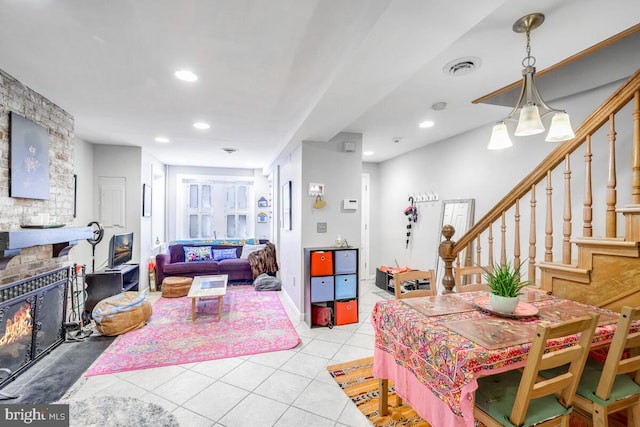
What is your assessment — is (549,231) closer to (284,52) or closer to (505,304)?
(505,304)

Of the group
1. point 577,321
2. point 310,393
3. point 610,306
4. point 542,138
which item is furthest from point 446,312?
point 542,138

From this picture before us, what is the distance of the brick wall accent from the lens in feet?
7.63

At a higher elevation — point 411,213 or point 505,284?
point 411,213

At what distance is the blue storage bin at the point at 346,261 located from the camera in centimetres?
358

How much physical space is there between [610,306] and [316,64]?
243 centimetres

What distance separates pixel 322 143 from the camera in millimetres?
3748

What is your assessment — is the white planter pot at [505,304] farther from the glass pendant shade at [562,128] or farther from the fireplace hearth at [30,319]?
the fireplace hearth at [30,319]

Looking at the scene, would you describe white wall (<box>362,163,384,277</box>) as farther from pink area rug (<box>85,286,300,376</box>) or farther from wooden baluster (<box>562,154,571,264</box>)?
wooden baluster (<box>562,154,571,264</box>)

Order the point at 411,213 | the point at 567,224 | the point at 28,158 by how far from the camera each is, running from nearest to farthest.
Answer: the point at 567,224, the point at 28,158, the point at 411,213

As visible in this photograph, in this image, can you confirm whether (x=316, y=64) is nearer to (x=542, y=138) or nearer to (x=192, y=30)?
(x=192, y=30)

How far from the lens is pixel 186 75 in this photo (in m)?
2.28

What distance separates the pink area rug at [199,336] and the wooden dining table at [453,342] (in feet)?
5.29

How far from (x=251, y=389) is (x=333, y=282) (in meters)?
1.56

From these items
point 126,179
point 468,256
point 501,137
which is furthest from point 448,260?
point 126,179
